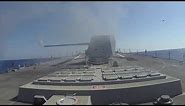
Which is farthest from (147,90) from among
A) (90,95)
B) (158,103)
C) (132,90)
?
(90,95)

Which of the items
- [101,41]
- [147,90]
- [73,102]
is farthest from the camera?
[101,41]

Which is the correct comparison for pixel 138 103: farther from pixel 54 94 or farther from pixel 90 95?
pixel 54 94

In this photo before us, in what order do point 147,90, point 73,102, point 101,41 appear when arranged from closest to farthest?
point 73,102, point 147,90, point 101,41

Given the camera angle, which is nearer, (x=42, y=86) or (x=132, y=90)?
(x=132, y=90)

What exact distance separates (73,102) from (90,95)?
3.47 metres

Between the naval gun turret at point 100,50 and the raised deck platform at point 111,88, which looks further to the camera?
the naval gun turret at point 100,50

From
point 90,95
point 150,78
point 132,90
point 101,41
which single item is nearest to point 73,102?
point 90,95

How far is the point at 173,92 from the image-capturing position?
1070 inches

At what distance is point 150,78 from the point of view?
29.0 m

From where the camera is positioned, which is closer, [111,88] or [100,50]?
[111,88]

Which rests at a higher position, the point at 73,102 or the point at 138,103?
the point at 73,102

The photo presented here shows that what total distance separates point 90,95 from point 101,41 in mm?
43327

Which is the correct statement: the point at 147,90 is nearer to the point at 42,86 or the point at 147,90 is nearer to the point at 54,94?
the point at 54,94

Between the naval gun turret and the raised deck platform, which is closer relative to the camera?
the raised deck platform
